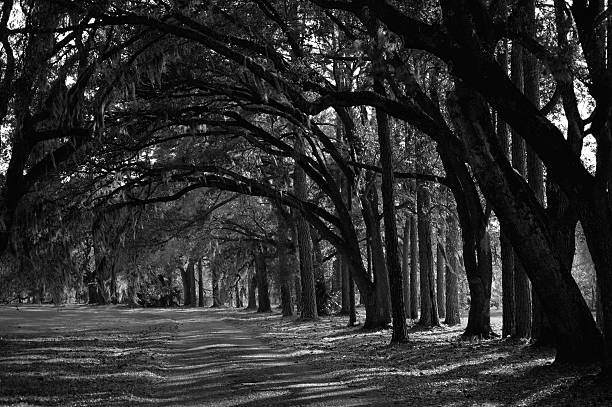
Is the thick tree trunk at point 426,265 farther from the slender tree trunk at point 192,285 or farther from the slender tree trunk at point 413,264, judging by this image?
the slender tree trunk at point 192,285

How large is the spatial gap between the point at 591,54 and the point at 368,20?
4.18 m

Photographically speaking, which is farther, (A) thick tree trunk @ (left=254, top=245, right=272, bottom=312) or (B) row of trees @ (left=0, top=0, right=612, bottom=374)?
(A) thick tree trunk @ (left=254, top=245, right=272, bottom=312)

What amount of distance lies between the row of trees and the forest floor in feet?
2.95

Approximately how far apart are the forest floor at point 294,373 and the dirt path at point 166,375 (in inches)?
0.8

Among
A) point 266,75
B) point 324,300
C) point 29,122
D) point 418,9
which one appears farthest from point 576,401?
point 324,300

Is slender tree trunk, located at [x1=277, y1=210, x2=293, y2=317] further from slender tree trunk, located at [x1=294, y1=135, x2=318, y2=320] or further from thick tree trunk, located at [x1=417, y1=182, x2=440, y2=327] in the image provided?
thick tree trunk, located at [x1=417, y1=182, x2=440, y2=327]

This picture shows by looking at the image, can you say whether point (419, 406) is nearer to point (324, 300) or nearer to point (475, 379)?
point (475, 379)

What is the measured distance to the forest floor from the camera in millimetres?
9203

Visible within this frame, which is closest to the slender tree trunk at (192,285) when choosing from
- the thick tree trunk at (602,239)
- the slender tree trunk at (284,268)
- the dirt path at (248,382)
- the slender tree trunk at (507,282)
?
the slender tree trunk at (284,268)

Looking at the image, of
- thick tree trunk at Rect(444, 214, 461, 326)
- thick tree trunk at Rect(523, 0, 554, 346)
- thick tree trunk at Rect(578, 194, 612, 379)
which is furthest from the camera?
thick tree trunk at Rect(444, 214, 461, 326)

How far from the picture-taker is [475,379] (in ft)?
35.3

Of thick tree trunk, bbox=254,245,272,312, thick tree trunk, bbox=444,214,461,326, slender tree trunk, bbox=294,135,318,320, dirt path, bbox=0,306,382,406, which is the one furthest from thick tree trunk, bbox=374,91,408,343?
thick tree trunk, bbox=254,245,272,312

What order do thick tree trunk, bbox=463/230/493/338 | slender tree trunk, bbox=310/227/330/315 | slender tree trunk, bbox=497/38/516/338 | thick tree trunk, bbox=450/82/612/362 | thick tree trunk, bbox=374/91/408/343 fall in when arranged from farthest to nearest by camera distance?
1. slender tree trunk, bbox=310/227/330/315
2. thick tree trunk, bbox=463/230/493/338
3. thick tree trunk, bbox=374/91/408/343
4. slender tree trunk, bbox=497/38/516/338
5. thick tree trunk, bbox=450/82/612/362

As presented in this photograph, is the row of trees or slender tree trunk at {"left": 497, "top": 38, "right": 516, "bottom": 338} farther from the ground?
the row of trees
